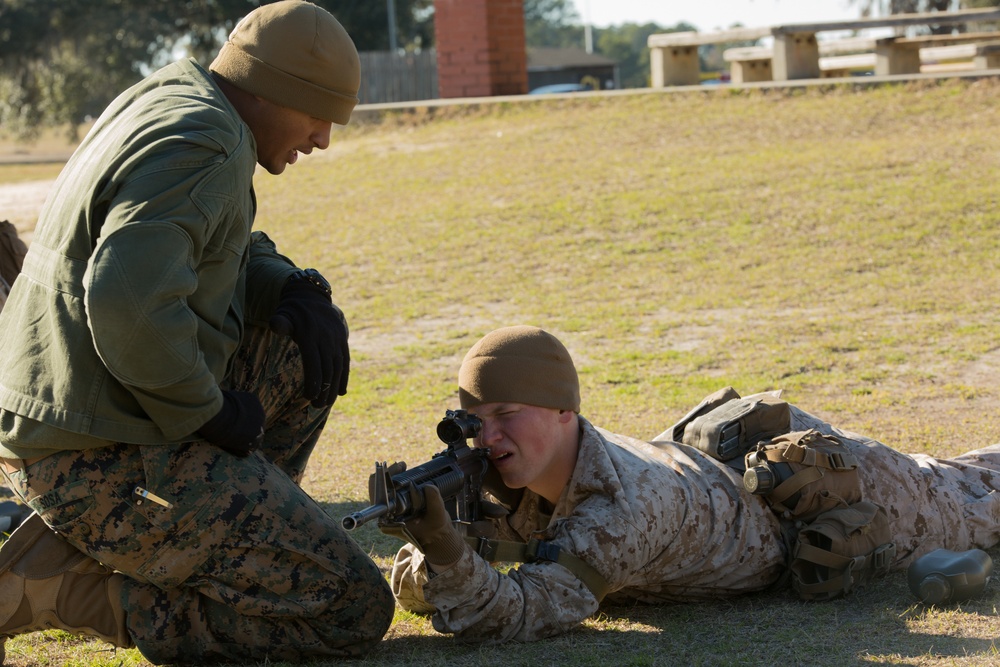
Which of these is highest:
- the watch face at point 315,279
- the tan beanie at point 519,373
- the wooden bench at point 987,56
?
the wooden bench at point 987,56

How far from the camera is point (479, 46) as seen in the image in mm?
17984

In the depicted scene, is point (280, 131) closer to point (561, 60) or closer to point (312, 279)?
point (312, 279)

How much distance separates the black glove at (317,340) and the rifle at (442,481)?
0.48 m

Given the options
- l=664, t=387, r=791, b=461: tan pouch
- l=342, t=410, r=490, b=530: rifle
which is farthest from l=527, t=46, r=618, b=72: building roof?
l=342, t=410, r=490, b=530: rifle

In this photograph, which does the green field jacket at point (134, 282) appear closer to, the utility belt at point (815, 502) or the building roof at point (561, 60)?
the utility belt at point (815, 502)

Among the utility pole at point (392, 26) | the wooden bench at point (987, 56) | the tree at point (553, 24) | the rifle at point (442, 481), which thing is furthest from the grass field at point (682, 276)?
the tree at point (553, 24)

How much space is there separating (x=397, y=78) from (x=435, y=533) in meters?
21.1

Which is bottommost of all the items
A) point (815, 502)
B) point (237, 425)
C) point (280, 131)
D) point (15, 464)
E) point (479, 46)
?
point (815, 502)

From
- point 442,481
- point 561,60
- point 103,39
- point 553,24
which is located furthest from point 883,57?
point 553,24

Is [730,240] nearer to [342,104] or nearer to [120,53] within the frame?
[342,104]

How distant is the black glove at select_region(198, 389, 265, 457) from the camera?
3.45m

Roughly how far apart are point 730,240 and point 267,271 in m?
7.92

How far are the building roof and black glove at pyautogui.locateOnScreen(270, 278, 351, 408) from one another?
230 feet

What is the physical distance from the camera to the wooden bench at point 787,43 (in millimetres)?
15133
